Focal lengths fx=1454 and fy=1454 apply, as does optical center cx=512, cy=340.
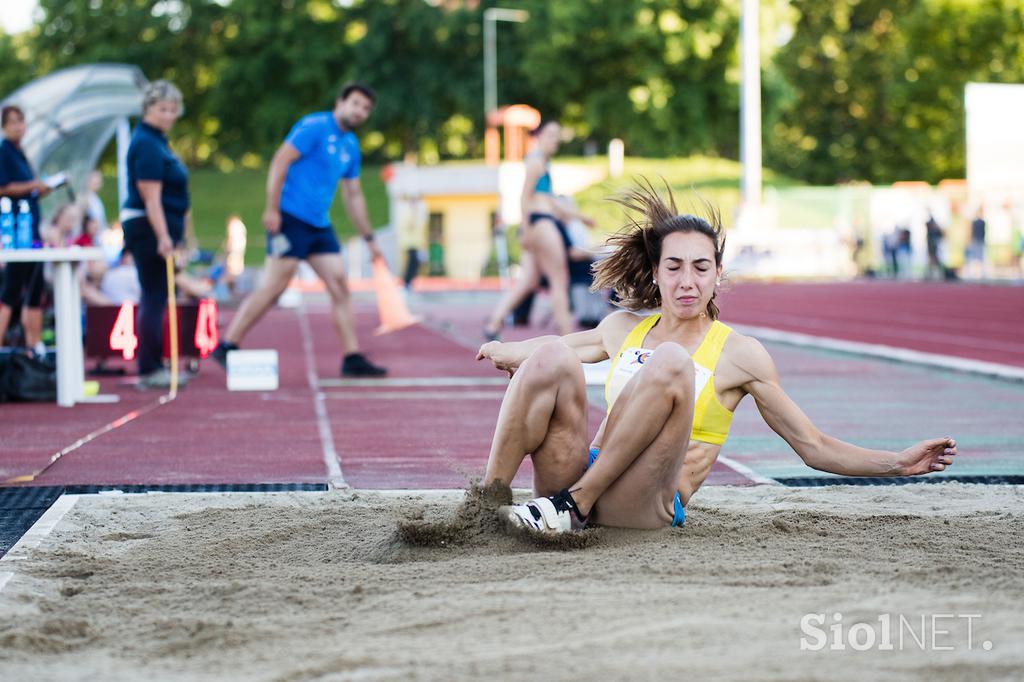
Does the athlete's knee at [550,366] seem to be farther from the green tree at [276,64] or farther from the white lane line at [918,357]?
the green tree at [276,64]

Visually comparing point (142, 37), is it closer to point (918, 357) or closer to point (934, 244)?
point (934, 244)

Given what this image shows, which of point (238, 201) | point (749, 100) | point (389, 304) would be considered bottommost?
point (389, 304)

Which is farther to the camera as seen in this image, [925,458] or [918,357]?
[918,357]

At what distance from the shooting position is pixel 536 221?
1347cm

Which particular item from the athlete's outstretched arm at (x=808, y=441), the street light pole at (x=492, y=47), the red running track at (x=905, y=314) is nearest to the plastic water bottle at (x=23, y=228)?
the athlete's outstretched arm at (x=808, y=441)

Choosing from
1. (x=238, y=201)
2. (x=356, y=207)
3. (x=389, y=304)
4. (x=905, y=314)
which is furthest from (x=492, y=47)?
(x=356, y=207)

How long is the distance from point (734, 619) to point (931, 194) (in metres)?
39.6

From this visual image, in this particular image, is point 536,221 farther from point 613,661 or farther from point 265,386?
point 613,661

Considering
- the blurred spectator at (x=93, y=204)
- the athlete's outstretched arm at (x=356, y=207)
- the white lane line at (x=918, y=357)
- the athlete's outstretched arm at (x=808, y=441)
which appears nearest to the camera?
the athlete's outstretched arm at (x=808, y=441)

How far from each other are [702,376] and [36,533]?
2201 millimetres

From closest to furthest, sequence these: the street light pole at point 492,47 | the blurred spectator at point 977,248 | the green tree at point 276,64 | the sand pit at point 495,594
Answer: the sand pit at point 495,594
the blurred spectator at point 977,248
the street light pole at point 492,47
the green tree at point 276,64

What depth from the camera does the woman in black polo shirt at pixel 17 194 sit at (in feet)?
35.1

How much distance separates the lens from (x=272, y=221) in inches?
407

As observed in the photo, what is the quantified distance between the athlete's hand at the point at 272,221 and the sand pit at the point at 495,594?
518 cm
